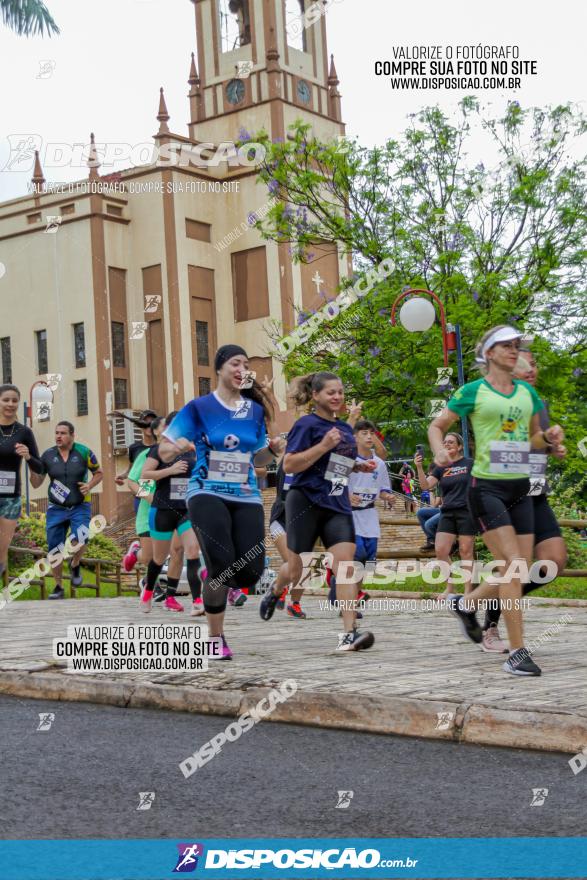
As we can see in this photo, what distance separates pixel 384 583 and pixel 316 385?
8048mm

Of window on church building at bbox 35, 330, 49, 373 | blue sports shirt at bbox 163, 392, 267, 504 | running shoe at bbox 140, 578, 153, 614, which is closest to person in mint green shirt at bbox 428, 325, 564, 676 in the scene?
blue sports shirt at bbox 163, 392, 267, 504

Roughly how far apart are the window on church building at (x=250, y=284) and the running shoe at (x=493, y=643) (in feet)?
134

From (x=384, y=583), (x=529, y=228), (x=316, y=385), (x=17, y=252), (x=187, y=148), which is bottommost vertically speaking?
(x=384, y=583)

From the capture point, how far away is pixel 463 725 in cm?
560

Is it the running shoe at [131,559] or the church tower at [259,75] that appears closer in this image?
the running shoe at [131,559]

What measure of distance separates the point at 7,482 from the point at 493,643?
17.8 ft

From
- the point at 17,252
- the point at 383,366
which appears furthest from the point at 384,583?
the point at 17,252

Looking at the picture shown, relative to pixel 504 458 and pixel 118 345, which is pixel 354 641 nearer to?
pixel 504 458

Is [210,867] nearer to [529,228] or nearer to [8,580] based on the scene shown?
[8,580]

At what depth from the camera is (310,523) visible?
834 centimetres

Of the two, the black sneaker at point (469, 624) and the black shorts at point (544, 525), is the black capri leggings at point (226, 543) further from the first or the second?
the black shorts at point (544, 525)

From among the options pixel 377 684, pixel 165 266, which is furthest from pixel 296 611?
pixel 165 266

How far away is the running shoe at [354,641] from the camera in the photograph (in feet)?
26.4

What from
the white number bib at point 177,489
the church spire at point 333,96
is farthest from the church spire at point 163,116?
the white number bib at point 177,489
